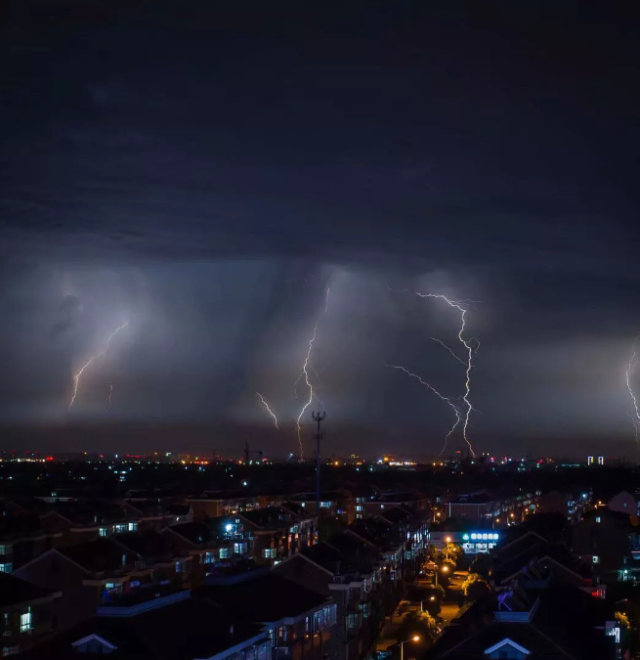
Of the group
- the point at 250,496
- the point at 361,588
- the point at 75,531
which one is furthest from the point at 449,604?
the point at 250,496

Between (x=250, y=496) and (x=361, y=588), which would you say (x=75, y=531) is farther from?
(x=250, y=496)

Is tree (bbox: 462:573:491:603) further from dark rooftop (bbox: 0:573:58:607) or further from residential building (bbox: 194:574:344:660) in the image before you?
dark rooftop (bbox: 0:573:58:607)

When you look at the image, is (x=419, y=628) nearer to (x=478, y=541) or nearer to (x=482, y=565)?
(x=482, y=565)

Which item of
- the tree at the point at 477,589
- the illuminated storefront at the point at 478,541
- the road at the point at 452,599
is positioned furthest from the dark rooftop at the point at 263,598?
the illuminated storefront at the point at 478,541

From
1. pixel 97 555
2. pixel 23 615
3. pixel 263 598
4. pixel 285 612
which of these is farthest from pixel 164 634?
pixel 97 555

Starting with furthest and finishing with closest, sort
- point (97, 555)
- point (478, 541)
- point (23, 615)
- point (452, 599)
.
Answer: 1. point (478, 541)
2. point (452, 599)
3. point (97, 555)
4. point (23, 615)

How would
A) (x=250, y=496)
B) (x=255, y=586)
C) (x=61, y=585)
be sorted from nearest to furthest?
(x=255, y=586)
(x=61, y=585)
(x=250, y=496)

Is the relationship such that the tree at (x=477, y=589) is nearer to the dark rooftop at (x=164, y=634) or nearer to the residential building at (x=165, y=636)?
the residential building at (x=165, y=636)

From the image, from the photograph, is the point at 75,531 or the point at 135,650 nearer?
the point at 135,650
